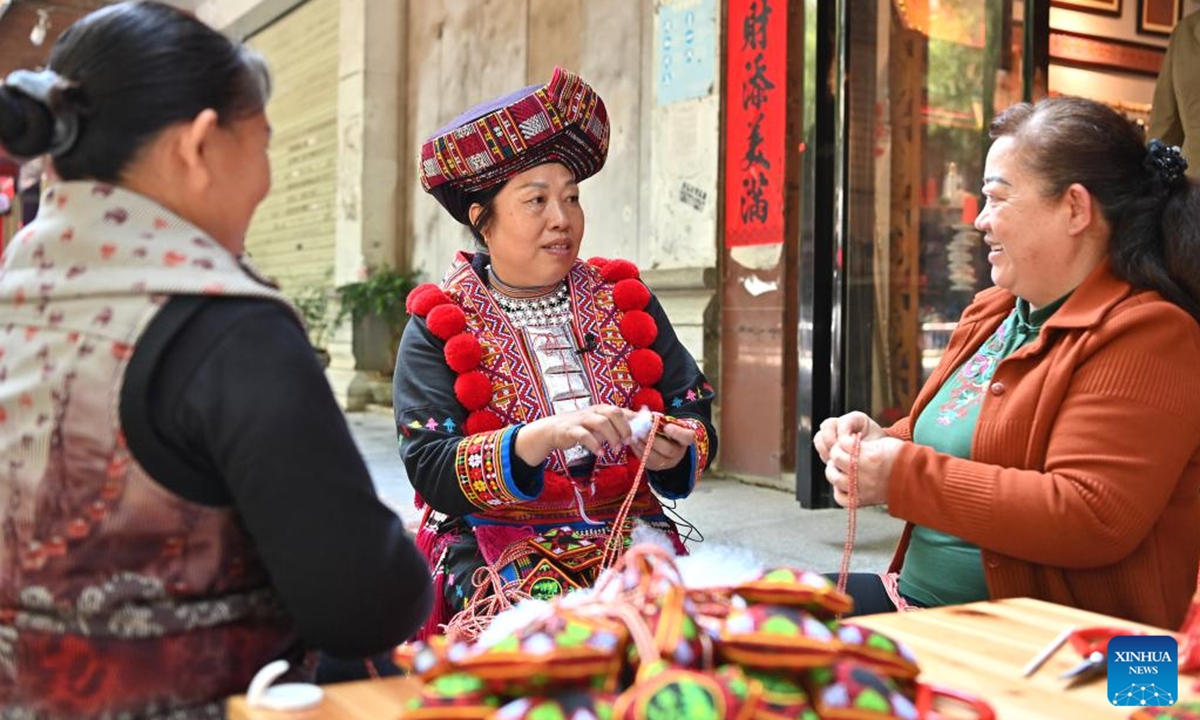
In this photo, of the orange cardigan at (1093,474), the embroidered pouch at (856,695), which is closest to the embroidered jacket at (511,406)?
the orange cardigan at (1093,474)

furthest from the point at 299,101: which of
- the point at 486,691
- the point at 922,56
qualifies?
the point at 486,691

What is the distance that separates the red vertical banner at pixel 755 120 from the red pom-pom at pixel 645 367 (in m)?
3.17

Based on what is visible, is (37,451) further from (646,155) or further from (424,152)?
(646,155)

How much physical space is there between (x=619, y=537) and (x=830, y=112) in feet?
8.82

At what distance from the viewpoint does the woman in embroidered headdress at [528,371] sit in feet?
5.96

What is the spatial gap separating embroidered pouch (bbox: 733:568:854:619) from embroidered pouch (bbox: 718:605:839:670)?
0.05 meters

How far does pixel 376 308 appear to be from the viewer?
8766 mm

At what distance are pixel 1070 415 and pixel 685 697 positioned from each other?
1087 mm

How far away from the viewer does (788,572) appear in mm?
887

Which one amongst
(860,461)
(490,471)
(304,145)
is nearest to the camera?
(860,461)

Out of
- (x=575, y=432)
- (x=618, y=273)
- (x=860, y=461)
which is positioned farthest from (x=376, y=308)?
(x=860, y=461)

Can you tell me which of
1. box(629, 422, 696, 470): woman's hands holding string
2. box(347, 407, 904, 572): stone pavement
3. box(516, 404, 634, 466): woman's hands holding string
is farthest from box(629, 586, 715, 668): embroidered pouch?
box(347, 407, 904, 572): stone pavement

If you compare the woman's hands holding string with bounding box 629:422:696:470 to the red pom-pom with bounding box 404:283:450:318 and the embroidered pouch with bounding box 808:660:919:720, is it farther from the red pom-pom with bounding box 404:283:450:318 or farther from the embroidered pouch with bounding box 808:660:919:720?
the embroidered pouch with bounding box 808:660:919:720

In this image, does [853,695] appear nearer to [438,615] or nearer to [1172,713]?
[1172,713]
